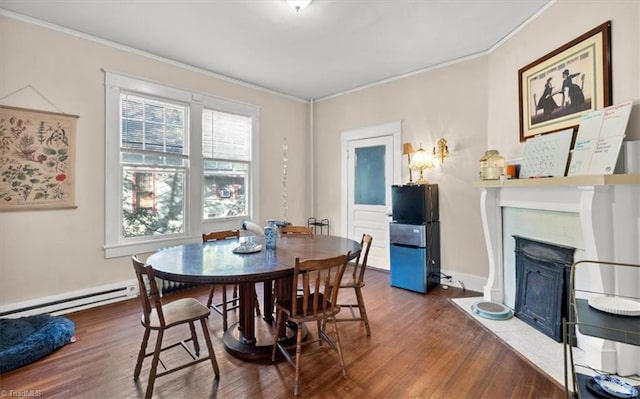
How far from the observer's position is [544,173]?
2.54m

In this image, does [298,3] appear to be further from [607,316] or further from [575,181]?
[607,316]

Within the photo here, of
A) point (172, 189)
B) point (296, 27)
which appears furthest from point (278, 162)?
point (296, 27)

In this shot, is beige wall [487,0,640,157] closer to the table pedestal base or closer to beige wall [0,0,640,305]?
beige wall [0,0,640,305]

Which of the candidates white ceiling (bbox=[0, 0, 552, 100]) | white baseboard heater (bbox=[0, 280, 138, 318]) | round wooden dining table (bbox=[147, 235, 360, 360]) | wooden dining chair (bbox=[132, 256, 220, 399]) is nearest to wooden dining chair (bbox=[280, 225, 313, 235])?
round wooden dining table (bbox=[147, 235, 360, 360])

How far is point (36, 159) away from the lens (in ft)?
9.34

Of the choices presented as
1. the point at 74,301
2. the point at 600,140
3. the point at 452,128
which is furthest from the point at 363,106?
the point at 74,301

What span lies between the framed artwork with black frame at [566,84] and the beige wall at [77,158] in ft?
13.1

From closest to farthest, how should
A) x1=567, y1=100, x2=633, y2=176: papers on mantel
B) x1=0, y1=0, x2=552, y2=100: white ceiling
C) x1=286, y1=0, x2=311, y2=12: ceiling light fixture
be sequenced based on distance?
x1=567, y1=100, x2=633, y2=176: papers on mantel → x1=286, y1=0, x2=311, y2=12: ceiling light fixture → x1=0, y1=0, x2=552, y2=100: white ceiling

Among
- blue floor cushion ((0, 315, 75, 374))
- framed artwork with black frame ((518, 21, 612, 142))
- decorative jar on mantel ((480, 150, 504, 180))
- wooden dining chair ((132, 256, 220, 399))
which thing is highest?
framed artwork with black frame ((518, 21, 612, 142))

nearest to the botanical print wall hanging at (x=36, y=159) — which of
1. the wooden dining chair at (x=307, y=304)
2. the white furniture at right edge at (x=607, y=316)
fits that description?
the wooden dining chair at (x=307, y=304)

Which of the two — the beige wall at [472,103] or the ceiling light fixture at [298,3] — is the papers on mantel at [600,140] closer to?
the beige wall at [472,103]

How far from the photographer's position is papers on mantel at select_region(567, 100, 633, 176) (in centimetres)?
195

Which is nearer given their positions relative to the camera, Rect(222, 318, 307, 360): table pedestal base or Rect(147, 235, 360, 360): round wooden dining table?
Rect(147, 235, 360, 360): round wooden dining table

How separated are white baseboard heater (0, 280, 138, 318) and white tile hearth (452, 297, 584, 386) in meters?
3.78
